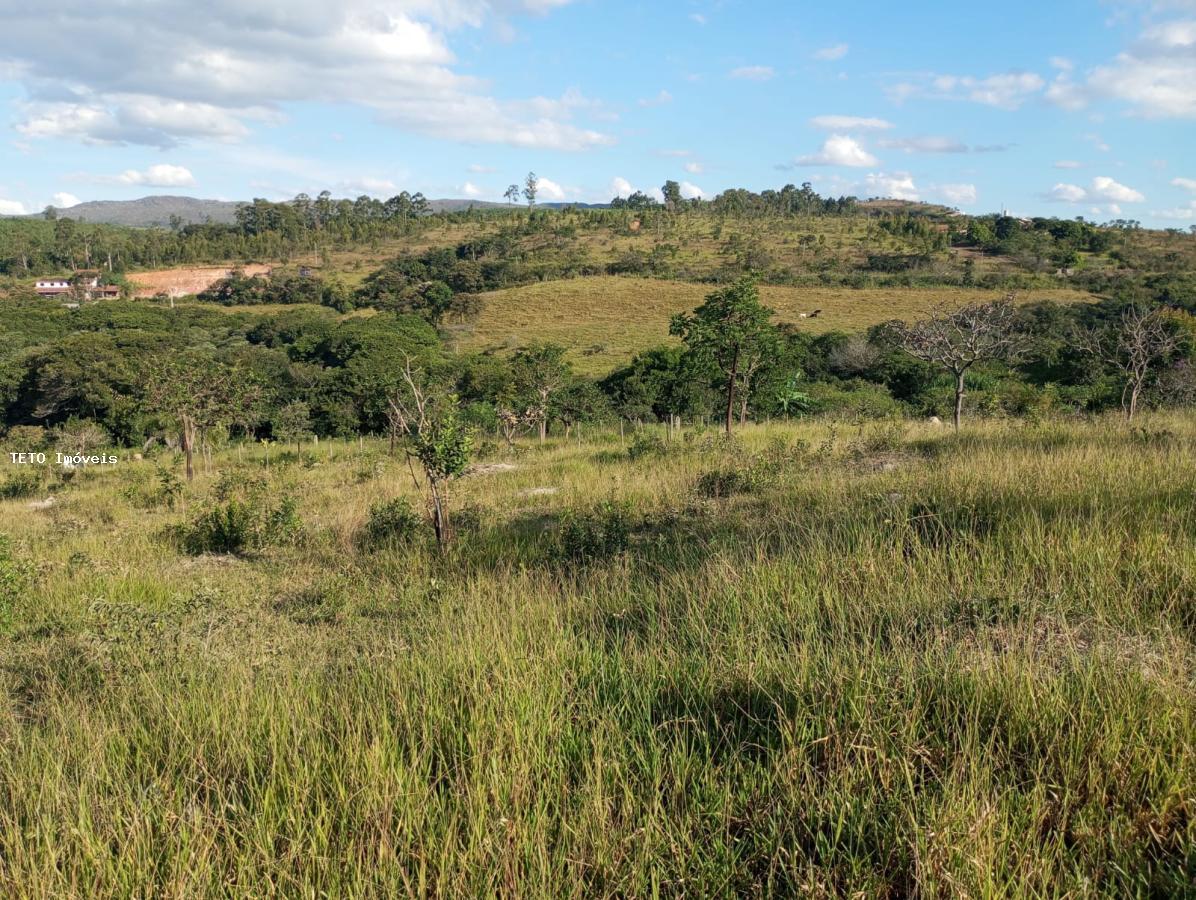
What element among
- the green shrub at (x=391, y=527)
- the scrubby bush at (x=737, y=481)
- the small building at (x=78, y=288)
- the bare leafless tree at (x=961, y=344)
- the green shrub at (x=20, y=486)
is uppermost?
the small building at (x=78, y=288)

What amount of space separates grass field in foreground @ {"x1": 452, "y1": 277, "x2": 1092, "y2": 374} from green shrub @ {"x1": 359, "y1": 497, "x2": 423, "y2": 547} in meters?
37.4

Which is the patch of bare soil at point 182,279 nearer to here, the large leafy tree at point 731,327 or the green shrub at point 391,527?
the large leafy tree at point 731,327

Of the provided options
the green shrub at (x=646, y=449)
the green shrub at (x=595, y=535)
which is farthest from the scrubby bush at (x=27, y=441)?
the green shrub at (x=595, y=535)

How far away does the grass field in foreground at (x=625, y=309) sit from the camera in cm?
5444

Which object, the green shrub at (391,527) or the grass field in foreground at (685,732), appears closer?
the grass field in foreground at (685,732)

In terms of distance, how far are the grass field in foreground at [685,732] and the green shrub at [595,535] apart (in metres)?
1.81

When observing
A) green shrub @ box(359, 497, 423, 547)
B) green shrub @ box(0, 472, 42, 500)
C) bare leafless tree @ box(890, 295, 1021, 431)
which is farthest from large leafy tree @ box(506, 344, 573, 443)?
green shrub @ box(359, 497, 423, 547)

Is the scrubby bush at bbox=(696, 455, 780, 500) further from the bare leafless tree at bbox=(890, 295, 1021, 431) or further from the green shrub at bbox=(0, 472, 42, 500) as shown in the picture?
the green shrub at bbox=(0, 472, 42, 500)

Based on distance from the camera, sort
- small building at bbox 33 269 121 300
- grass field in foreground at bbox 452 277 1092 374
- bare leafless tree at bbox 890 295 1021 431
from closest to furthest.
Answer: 1. bare leafless tree at bbox 890 295 1021 431
2. grass field in foreground at bbox 452 277 1092 374
3. small building at bbox 33 269 121 300

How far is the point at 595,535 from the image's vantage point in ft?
24.5

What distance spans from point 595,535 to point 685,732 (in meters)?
4.97

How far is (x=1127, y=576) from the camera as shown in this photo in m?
3.63

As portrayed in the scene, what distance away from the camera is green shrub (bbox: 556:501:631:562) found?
711 cm

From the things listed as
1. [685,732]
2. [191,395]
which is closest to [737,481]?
[685,732]
